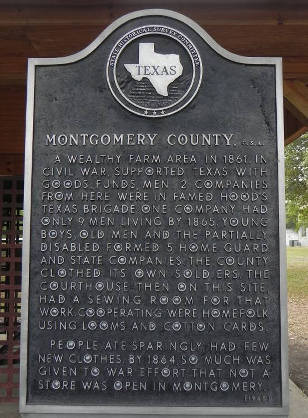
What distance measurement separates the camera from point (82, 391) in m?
3.20

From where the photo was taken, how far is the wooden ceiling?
12.1ft

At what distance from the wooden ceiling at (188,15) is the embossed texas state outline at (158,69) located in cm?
58

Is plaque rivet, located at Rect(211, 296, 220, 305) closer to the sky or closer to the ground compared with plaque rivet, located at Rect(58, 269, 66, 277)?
closer to the ground

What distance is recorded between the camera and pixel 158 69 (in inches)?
135

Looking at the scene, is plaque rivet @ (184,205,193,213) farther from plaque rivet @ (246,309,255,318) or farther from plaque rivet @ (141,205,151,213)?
plaque rivet @ (246,309,255,318)

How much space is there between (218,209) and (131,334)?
3.61ft

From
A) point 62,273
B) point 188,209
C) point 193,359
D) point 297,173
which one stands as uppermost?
point 297,173

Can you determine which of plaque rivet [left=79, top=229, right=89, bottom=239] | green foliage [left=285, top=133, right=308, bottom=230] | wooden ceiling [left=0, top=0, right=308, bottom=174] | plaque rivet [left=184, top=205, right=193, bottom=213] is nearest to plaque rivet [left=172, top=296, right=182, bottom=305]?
plaque rivet [left=184, top=205, right=193, bottom=213]

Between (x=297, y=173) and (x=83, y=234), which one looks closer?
(x=83, y=234)

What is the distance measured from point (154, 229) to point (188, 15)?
6.05ft

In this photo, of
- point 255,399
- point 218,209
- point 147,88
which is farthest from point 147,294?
point 147,88

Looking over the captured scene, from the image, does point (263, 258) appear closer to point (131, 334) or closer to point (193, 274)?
point (193, 274)

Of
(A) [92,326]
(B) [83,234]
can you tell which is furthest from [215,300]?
(B) [83,234]

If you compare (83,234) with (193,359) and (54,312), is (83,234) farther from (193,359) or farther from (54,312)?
(193,359)
